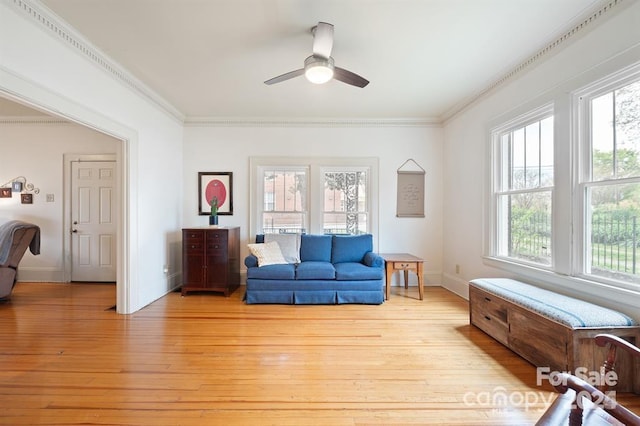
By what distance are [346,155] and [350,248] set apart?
1.58 m

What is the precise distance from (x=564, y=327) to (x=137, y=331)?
3.71m

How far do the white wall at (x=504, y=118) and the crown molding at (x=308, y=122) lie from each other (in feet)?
1.87

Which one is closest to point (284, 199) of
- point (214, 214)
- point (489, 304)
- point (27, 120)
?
point (214, 214)

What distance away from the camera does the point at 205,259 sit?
13.3 ft

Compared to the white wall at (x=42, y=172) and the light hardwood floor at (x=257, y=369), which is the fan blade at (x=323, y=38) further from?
the white wall at (x=42, y=172)

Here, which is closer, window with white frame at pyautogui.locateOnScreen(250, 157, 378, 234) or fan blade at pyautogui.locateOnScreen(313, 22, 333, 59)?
fan blade at pyautogui.locateOnScreen(313, 22, 333, 59)

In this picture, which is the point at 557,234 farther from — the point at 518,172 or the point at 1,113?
the point at 1,113

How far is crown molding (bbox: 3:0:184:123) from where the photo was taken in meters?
2.12

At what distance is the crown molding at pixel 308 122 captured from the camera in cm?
461

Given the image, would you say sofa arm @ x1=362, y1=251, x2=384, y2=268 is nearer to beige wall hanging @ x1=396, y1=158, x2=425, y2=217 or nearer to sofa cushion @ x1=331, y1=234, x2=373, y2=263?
sofa cushion @ x1=331, y1=234, x2=373, y2=263

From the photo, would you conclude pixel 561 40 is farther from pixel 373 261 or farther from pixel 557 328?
pixel 373 261

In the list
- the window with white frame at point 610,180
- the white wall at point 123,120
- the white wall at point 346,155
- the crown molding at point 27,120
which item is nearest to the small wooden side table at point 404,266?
the white wall at point 346,155

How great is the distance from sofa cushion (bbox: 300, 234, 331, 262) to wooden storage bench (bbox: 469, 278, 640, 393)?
2.25 meters

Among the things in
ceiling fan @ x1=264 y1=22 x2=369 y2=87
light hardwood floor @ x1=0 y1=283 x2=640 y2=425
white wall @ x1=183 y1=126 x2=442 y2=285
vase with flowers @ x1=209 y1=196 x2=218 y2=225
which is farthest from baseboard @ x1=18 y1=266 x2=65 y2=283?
ceiling fan @ x1=264 y1=22 x2=369 y2=87
